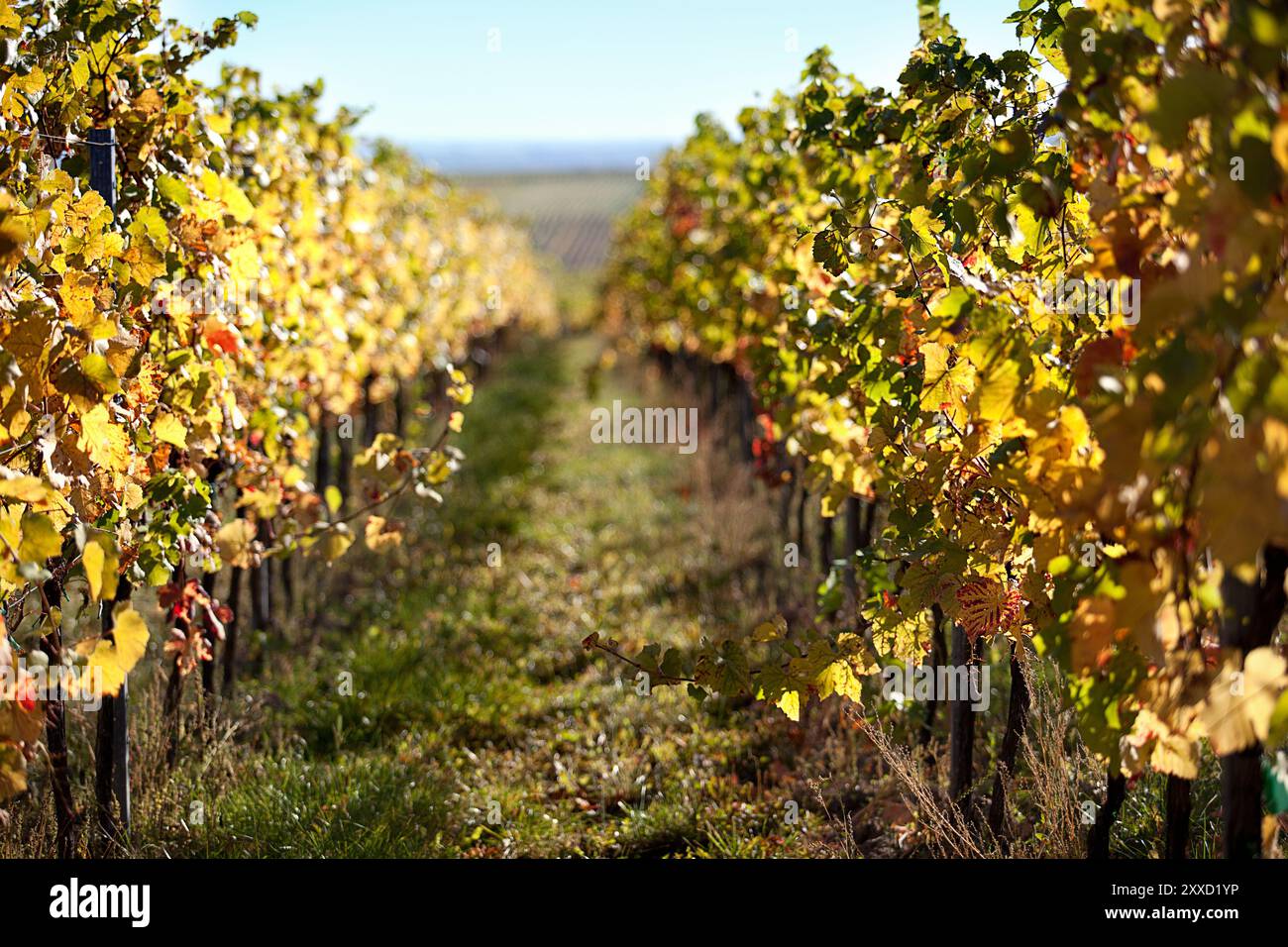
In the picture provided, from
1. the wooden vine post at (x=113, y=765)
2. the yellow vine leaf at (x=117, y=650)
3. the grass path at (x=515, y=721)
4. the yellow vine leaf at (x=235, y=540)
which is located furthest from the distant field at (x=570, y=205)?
the yellow vine leaf at (x=117, y=650)

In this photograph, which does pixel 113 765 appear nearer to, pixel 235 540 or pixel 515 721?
pixel 235 540

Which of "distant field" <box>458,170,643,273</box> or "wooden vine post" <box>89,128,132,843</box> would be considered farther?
"distant field" <box>458,170,643,273</box>

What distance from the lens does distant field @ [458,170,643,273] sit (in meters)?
80.1

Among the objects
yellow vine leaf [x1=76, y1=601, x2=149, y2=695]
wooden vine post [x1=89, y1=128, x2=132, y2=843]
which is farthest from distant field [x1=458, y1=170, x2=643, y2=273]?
yellow vine leaf [x1=76, y1=601, x2=149, y2=695]

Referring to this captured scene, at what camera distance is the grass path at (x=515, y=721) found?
10.7ft

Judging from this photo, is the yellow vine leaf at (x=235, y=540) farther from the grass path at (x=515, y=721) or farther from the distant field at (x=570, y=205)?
the distant field at (x=570, y=205)

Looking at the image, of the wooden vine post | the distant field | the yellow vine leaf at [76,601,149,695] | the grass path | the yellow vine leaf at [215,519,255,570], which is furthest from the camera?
the distant field

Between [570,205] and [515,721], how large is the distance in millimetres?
100768

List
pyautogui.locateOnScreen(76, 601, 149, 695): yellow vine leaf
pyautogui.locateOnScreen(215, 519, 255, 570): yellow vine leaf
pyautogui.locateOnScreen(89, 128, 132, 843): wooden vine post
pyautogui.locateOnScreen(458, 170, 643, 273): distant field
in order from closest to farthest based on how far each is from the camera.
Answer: pyautogui.locateOnScreen(76, 601, 149, 695): yellow vine leaf < pyautogui.locateOnScreen(89, 128, 132, 843): wooden vine post < pyautogui.locateOnScreen(215, 519, 255, 570): yellow vine leaf < pyautogui.locateOnScreen(458, 170, 643, 273): distant field

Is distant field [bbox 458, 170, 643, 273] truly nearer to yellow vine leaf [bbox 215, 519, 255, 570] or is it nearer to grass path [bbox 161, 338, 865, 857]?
grass path [bbox 161, 338, 865, 857]

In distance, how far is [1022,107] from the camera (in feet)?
8.38

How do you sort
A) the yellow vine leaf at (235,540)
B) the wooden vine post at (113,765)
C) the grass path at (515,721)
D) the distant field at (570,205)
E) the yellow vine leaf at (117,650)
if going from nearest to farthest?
the yellow vine leaf at (117,650)
the wooden vine post at (113,765)
the yellow vine leaf at (235,540)
the grass path at (515,721)
the distant field at (570,205)

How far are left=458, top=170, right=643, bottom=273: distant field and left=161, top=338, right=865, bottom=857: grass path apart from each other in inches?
2549

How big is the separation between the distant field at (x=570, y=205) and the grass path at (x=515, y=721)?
64.7 metres
